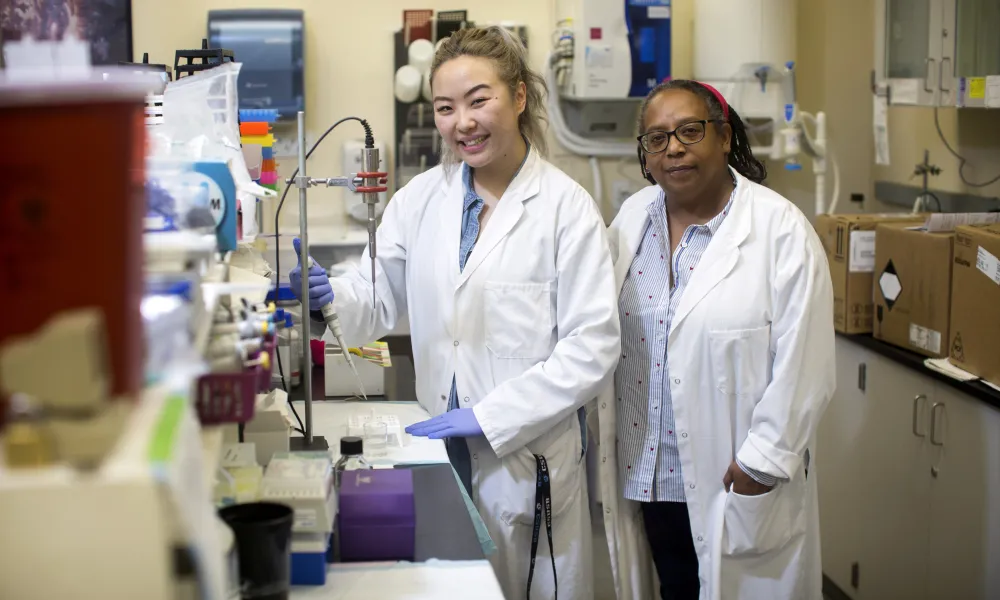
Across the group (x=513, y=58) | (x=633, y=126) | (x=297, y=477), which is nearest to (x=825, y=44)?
(x=633, y=126)

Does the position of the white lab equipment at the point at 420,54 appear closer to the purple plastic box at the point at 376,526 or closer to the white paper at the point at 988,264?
the white paper at the point at 988,264

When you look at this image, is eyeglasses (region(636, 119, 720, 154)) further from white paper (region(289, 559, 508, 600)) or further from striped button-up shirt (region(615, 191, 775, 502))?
white paper (region(289, 559, 508, 600))

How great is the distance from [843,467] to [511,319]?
4.59ft

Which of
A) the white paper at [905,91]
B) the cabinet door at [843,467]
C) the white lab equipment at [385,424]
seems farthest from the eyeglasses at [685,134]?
the white paper at [905,91]

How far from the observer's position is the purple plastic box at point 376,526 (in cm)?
145

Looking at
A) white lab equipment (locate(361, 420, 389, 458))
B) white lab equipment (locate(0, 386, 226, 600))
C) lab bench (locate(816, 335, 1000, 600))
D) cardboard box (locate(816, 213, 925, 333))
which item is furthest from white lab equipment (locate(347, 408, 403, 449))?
cardboard box (locate(816, 213, 925, 333))

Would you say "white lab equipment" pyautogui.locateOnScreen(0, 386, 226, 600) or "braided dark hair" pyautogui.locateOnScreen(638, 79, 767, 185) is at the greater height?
"braided dark hair" pyautogui.locateOnScreen(638, 79, 767, 185)

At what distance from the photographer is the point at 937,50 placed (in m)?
2.89

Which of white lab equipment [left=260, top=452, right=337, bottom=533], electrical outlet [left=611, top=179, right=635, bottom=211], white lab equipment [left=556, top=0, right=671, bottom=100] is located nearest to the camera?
white lab equipment [left=260, top=452, right=337, bottom=533]

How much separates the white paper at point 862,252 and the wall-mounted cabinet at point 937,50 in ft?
1.40

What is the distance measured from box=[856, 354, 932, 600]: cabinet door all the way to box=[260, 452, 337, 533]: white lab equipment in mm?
1740

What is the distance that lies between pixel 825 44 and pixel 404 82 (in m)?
1.57

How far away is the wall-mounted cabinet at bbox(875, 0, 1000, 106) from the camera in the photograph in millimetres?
2676

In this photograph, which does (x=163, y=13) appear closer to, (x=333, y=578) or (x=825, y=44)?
(x=825, y=44)
